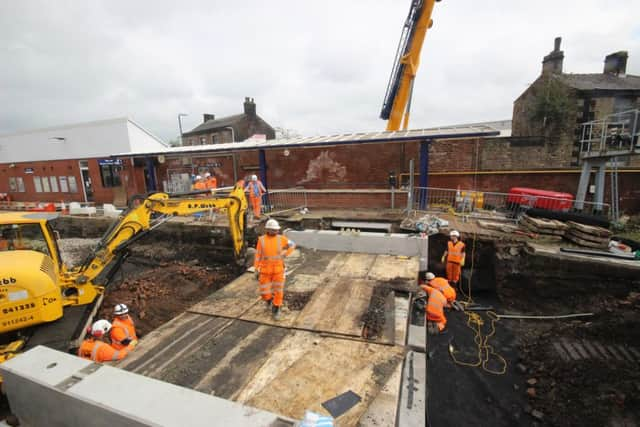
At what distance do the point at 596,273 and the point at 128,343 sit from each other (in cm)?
970

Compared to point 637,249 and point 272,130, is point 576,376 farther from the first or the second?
point 272,130

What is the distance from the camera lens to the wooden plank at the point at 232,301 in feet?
16.7

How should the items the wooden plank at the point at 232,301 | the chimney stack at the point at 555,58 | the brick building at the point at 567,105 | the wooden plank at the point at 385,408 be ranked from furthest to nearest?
1. the chimney stack at the point at 555,58
2. the brick building at the point at 567,105
3. the wooden plank at the point at 232,301
4. the wooden plank at the point at 385,408

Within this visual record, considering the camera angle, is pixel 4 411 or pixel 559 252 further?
pixel 559 252

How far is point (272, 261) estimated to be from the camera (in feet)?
14.8

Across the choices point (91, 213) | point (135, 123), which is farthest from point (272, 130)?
point (91, 213)

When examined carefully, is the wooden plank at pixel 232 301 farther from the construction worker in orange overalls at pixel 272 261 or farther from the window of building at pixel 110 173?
the window of building at pixel 110 173

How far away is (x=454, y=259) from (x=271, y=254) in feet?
18.4

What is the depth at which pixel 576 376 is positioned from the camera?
15.5 ft

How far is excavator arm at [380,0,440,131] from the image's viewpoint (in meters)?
11.0

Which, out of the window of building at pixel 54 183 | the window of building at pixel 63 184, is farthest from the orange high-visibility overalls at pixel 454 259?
the window of building at pixel 54 183

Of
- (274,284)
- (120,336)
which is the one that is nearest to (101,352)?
(120,336)

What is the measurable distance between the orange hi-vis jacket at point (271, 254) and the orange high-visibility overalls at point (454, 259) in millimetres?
5279

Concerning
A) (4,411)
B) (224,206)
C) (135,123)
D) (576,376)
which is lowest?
(576,376)
